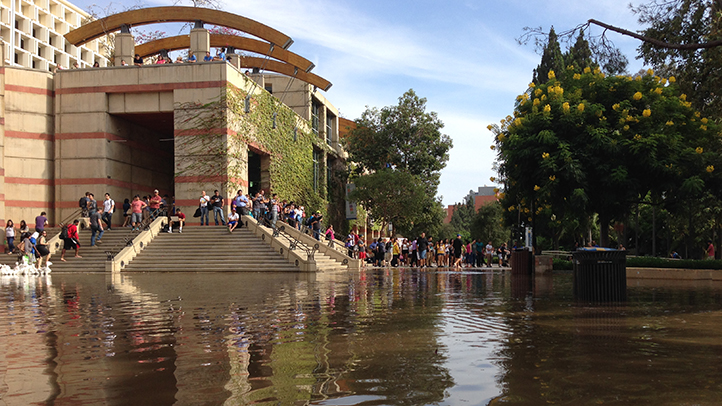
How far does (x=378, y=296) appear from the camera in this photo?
12.4 metres

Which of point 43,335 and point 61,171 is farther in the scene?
point 61,171

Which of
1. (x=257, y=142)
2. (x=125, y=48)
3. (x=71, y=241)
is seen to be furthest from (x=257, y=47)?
(x=71, y=241)

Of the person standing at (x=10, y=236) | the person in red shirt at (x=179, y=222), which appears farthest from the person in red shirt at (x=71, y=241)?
the person in red shirt at (x=179, y=222)

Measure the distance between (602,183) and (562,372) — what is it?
1933 cm

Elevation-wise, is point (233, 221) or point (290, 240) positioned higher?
point (233, 221)

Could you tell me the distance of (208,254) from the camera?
1009 inches


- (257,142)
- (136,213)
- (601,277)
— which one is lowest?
(601,277)

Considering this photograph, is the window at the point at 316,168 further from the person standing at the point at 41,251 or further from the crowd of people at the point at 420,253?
the person standing at the point at 41,251

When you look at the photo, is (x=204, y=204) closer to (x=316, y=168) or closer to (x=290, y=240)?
(x=290, y=240)

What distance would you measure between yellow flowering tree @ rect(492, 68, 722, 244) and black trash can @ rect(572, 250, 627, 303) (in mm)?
11371

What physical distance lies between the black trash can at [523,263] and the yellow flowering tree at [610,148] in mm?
1740

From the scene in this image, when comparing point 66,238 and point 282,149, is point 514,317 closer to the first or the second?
point 66,238

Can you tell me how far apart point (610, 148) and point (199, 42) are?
20.9 metres

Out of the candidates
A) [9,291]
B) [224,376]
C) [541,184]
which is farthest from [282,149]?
[224,376]
